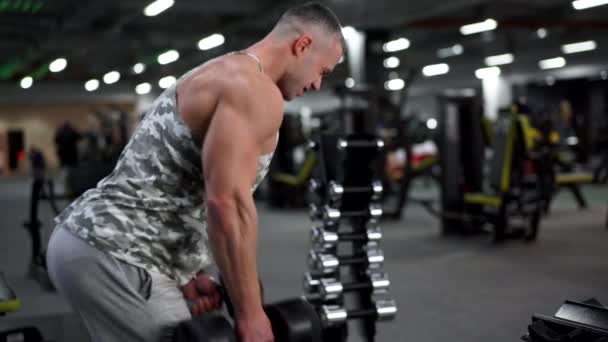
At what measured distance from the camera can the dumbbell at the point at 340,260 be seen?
252cm

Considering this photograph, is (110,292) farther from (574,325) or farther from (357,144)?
(357,144)

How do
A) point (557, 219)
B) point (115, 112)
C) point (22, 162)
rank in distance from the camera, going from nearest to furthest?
point (557, 219)
point (115, 112)
point (22, 162)

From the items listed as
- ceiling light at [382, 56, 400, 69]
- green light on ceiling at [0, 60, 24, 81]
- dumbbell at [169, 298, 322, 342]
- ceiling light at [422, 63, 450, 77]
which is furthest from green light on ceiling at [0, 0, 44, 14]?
ceiling light at [422, 63, 450, 77]

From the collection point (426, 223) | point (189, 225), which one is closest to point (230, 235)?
point (189, 225)

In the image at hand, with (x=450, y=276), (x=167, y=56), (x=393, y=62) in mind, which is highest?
(x=167, y=56)

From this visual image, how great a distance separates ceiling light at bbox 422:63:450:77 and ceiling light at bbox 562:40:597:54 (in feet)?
Result: 14.1

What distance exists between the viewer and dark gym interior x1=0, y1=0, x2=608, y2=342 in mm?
2648

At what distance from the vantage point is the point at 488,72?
19.1m

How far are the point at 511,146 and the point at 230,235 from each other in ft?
15.1

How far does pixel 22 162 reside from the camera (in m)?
22.1

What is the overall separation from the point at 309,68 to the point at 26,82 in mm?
21413

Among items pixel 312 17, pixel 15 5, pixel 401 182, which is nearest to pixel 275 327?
pixel 312 17

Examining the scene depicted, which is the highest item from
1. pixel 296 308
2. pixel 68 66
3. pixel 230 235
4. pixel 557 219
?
pixel 68 66

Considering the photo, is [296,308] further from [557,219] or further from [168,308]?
[557,219]
